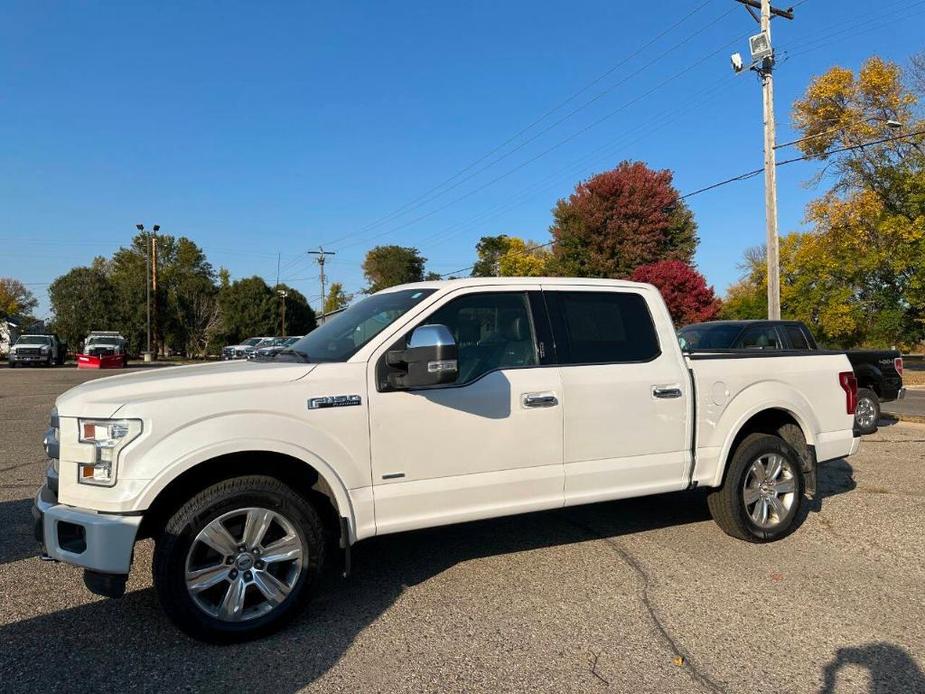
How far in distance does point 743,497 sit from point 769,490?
11.5 inches

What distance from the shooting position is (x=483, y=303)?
4.36m

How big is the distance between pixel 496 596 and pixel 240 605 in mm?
1466

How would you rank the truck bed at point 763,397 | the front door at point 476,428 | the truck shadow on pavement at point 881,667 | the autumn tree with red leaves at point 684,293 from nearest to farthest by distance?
1. the truck shadow on pavement at point 881,667
2. the front door at point 476,428
3. the truck bed at point 763,397
4. the autumn tree with red leaves at point 684,293

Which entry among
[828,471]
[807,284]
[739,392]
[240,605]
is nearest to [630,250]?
[807,284]

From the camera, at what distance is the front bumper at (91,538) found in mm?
3229

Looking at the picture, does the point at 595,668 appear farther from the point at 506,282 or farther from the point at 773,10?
the point at 773,10

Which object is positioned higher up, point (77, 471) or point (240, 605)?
point (77, 471)

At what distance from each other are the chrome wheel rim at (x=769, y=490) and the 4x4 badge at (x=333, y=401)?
3043 millimetres

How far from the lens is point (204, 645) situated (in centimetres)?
345

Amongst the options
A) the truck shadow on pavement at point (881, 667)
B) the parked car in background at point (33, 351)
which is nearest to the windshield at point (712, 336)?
the truck shadow on pavement at point (881, 667)

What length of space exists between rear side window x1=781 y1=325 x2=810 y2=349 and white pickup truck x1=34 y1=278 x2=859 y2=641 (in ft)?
22.8

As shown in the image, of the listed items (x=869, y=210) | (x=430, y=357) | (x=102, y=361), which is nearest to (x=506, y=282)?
(x=430, y=357)

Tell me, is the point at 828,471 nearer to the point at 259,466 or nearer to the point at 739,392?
the point at 739,392

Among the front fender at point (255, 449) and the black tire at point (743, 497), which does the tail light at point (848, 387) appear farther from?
the front fender at point (255, 449)
